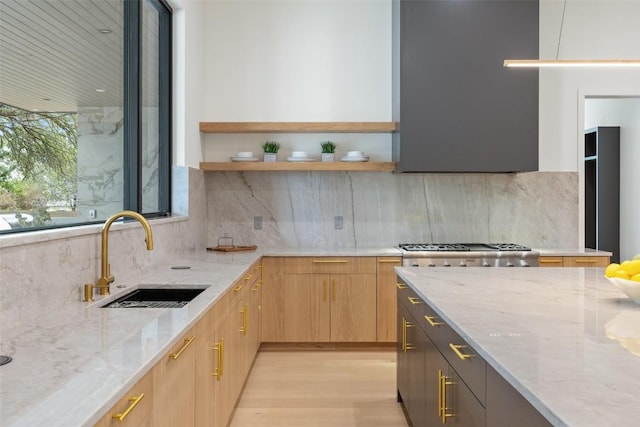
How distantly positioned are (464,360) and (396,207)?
336cm

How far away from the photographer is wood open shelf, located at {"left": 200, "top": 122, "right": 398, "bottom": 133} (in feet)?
15.8

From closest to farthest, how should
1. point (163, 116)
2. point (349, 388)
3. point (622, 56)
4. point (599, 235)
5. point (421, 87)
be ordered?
point (349, 388), point (163, 116), point (421, 87), point (622, 56), point (599, 235)

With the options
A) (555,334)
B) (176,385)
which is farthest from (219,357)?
(555,334)

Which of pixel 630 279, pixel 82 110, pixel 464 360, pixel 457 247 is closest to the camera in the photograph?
pixel 464 360

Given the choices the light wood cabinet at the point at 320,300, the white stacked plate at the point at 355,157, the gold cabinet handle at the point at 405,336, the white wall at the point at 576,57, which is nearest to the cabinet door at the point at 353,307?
the light wood cabinet at the point at 320,300

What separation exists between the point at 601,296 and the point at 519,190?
3.02 meters

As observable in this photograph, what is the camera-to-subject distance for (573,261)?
4.52 metres

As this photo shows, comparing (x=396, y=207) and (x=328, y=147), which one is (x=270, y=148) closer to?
(x=328, y=147)

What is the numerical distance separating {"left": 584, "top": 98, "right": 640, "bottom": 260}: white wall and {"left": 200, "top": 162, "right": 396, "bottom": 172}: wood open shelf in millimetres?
3184

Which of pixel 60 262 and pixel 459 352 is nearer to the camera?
pixel 459 352

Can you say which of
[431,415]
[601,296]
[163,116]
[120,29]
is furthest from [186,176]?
[601,296]

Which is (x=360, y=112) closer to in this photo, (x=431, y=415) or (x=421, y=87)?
(x=421, y=87)

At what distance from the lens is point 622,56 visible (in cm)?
506

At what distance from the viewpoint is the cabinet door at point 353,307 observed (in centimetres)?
453
